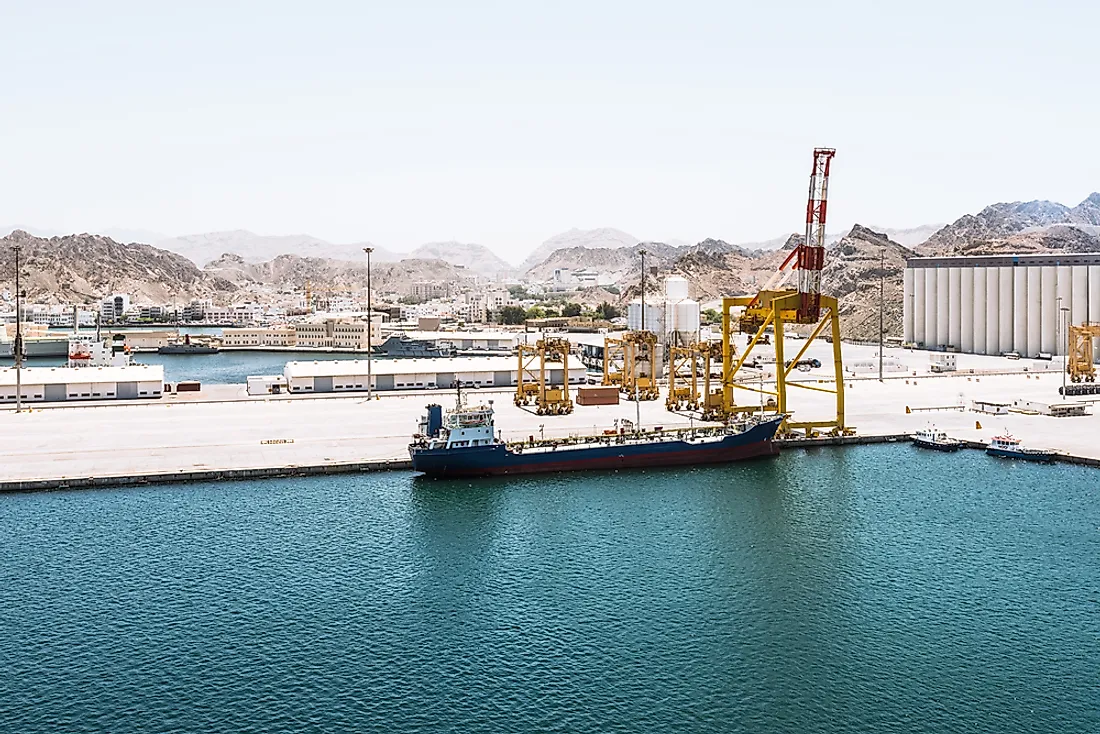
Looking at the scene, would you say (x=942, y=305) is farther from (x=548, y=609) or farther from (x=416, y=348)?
(x=548, y=609)

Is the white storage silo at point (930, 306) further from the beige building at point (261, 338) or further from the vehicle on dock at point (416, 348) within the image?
the beige building at point (261, 338)

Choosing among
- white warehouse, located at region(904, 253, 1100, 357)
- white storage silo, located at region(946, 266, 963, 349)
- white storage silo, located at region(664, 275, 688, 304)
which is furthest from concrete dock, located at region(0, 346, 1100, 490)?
white storage silo, located at region(946, 266, 963, 349)

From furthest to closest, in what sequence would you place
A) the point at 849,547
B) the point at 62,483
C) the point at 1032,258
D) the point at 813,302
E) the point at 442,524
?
the point at 1032,258 → the point at 813,302 → the point at 62,483 → the point at 442,524 → the point at 849,547

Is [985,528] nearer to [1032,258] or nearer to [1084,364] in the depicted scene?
[1084,364]

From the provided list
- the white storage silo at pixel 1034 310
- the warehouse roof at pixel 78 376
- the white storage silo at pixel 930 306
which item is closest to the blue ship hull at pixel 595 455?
the warehouse roof at pixel 78 376

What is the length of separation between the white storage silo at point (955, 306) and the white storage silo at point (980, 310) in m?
1.96

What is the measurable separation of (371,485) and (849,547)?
1849 centimetres

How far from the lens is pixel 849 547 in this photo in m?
34.5

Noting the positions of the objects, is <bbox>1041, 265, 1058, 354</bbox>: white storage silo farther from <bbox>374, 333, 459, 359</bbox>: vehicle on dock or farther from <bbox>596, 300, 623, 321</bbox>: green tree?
<bbox>596, 300, 623, 321</bbox>: green tree

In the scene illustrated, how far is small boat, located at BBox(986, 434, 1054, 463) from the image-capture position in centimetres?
4791

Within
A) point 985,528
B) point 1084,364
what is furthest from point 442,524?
point 1084,364

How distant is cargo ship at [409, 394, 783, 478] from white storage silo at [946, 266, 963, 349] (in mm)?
59828

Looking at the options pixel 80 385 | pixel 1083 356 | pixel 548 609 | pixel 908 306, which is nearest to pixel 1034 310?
pixel 908 306

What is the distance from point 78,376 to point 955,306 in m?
77.8
